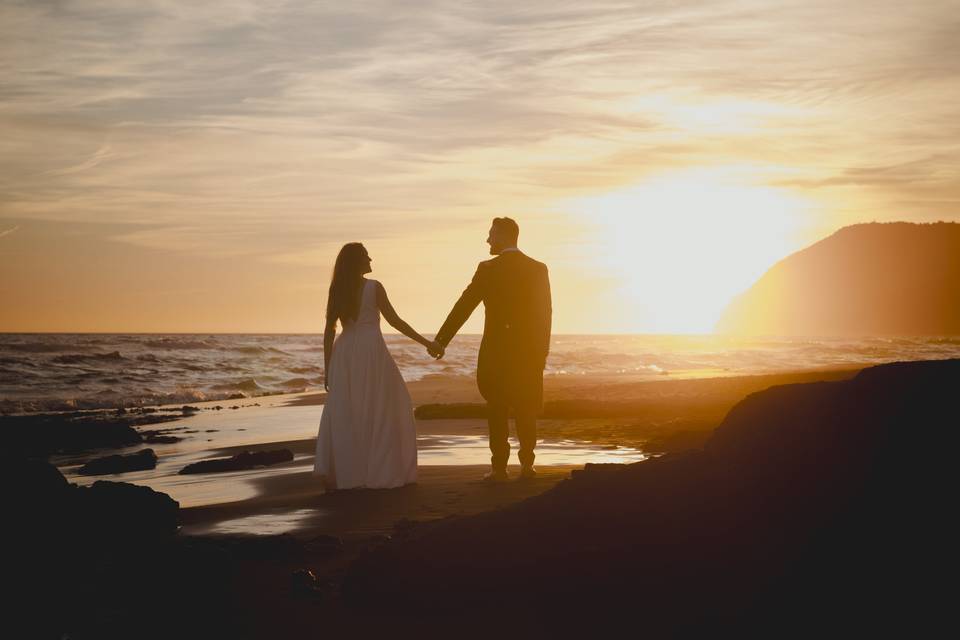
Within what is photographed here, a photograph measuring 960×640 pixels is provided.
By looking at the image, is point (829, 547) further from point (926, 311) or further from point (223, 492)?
point (926, 311)

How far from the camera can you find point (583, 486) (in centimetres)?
442

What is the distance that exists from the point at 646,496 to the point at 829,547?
86 cm

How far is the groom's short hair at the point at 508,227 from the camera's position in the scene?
27.5ft

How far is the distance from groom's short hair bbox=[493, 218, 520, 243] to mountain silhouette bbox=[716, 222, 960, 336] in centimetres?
16102

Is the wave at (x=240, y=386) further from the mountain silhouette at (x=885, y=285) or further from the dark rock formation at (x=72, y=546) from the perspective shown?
the mountain silhouette at (x=885, y=285)

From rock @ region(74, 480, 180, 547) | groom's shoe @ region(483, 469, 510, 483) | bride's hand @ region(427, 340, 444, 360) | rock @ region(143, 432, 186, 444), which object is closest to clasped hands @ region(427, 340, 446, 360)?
bride's hand @ region(427, 340, 444, 360)

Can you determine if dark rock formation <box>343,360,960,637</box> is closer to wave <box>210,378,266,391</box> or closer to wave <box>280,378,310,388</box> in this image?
wave <box>210,378,266,391</box>

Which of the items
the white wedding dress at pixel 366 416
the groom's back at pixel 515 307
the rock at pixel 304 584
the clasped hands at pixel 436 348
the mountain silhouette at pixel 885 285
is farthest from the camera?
the mountain silhouette at pixel 885 285

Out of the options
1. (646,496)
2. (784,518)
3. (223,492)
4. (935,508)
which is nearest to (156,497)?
(223,492)

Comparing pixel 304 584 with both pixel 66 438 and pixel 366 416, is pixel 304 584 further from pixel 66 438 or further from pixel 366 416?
pixel 66 438

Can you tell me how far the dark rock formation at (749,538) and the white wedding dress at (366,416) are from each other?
12.6 feet

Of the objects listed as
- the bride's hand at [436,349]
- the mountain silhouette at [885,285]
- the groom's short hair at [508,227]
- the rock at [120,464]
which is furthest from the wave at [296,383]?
the mountain silhouette at [885,285]

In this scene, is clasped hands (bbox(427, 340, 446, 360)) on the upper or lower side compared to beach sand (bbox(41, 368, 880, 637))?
upper

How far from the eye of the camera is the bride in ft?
26.6
